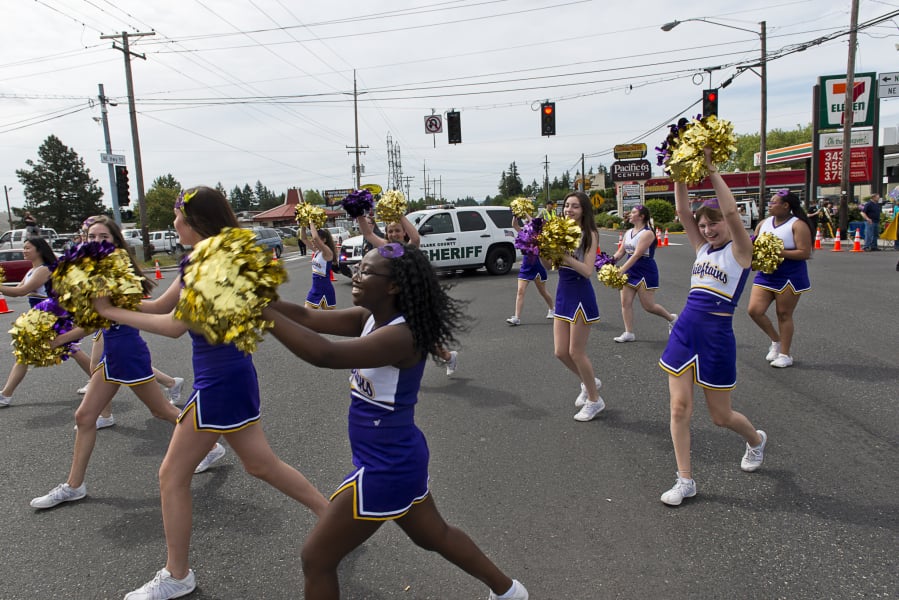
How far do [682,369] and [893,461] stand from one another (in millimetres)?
1760

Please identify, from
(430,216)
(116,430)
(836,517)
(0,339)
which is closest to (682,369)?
(836,517)

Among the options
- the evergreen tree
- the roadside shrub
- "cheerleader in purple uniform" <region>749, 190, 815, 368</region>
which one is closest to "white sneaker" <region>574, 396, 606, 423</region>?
"cheerleader in purple uniform" <region>749, 190, 815, 368</region>

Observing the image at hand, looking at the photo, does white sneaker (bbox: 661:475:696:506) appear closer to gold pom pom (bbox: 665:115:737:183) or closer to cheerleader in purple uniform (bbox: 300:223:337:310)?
gold pom pom (bbox: 665:115:737:183)

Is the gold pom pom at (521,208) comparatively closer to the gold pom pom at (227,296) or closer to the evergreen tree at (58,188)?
the gold pom pom at (227,296)

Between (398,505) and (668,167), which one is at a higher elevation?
(668,167)

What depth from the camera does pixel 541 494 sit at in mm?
3680

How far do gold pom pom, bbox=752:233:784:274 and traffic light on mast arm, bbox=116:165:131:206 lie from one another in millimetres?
23502

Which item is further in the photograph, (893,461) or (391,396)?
(893,461)

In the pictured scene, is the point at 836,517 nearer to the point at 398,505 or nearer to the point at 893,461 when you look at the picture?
the point at 893,461

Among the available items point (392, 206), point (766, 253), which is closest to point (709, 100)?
point (766, 253)

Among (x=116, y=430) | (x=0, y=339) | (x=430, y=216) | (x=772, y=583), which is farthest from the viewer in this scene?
(x=430, y=216)

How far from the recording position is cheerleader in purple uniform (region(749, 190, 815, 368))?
19.5 feet

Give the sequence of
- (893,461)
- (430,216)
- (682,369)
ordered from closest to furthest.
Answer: (682,369) → (893,461) → (430,216)

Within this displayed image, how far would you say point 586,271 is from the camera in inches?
183
